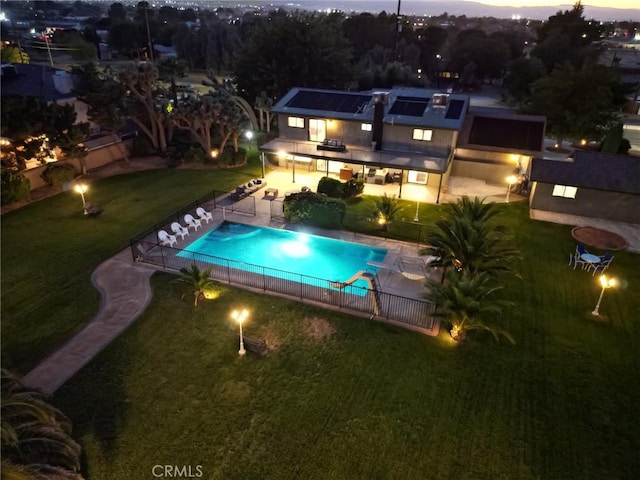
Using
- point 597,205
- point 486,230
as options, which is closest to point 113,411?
point 486,230

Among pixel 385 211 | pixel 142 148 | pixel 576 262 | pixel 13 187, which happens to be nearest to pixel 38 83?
pixel 142 148

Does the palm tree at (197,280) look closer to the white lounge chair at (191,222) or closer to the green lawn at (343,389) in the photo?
the green lawn at (343,389)

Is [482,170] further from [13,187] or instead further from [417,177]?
[13,187]

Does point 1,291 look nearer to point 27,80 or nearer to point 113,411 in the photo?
point 113,411

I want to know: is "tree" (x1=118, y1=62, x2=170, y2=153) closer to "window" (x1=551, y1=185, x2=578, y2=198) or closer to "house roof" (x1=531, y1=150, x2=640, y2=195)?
"house roof" (x1=531, y1=150, x2=640, y2=195)

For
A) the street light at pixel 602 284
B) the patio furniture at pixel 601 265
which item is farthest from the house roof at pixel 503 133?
the street light at pixel 602 284
